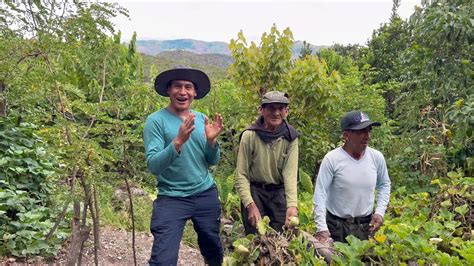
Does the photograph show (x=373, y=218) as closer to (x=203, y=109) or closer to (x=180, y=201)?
(x=180, y=201)

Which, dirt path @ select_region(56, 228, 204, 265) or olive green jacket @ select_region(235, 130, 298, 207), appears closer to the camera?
olive green jacket @ select_region(235, 130, 298, 207)

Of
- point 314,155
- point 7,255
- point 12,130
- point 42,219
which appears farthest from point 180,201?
point 314,155

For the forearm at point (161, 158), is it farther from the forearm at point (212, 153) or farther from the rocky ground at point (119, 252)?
the rocky ground at point (119, 252)

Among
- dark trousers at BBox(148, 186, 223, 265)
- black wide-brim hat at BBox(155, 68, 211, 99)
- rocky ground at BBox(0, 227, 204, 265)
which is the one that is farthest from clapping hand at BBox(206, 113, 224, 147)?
rocky ground at BBox(0, 227, 204, 265)

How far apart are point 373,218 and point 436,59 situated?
10.5 ft

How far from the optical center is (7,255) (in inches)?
186

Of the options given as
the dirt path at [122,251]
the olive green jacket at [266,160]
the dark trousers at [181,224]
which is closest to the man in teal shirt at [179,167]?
the dark trousers at [181,224]

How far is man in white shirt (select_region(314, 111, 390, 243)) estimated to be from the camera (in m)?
3.07

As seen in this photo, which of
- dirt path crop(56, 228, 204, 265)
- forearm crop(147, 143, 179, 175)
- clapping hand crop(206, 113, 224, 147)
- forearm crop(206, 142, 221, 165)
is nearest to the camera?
forearm crop(147, 143, 179, 175)

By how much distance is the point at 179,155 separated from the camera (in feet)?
10.4

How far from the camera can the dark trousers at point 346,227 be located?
3162mm

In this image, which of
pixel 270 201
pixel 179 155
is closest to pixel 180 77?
pixel 179 155

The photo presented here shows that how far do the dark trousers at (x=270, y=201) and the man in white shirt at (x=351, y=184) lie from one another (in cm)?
43

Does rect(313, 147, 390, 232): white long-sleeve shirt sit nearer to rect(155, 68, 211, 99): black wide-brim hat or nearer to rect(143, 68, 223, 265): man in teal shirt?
rect(143, 68, 223, 265): man in teal shirt
